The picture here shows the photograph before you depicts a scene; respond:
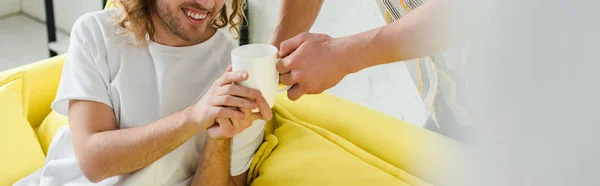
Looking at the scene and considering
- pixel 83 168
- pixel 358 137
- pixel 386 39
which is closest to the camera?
pixel 386 39

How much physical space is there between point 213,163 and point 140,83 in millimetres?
253

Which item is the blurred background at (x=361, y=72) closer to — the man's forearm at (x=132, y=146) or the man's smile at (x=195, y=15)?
the man's smile at (x=195, y=15)

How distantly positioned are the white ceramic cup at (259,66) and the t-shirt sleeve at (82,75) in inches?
18.3

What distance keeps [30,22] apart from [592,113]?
15.3 feet

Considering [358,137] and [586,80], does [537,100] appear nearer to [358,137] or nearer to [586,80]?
[586,80]

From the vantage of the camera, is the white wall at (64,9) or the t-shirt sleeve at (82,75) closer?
the t-shirt sleeve at (82,75)

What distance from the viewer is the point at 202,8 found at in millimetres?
1404

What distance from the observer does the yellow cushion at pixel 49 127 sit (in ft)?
6.02

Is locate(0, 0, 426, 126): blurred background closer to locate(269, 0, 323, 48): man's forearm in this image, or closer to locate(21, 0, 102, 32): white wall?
locate(21, 0, 102, 32): white wall

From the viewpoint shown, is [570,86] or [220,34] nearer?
[570,86]

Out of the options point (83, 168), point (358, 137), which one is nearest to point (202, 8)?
point (83, 168)

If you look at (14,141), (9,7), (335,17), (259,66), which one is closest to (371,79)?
(335,17)

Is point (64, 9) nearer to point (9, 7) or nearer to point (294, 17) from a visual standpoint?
point (9, 7)

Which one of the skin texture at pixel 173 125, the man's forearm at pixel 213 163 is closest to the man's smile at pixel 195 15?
the skin texture at pixel 173 125
